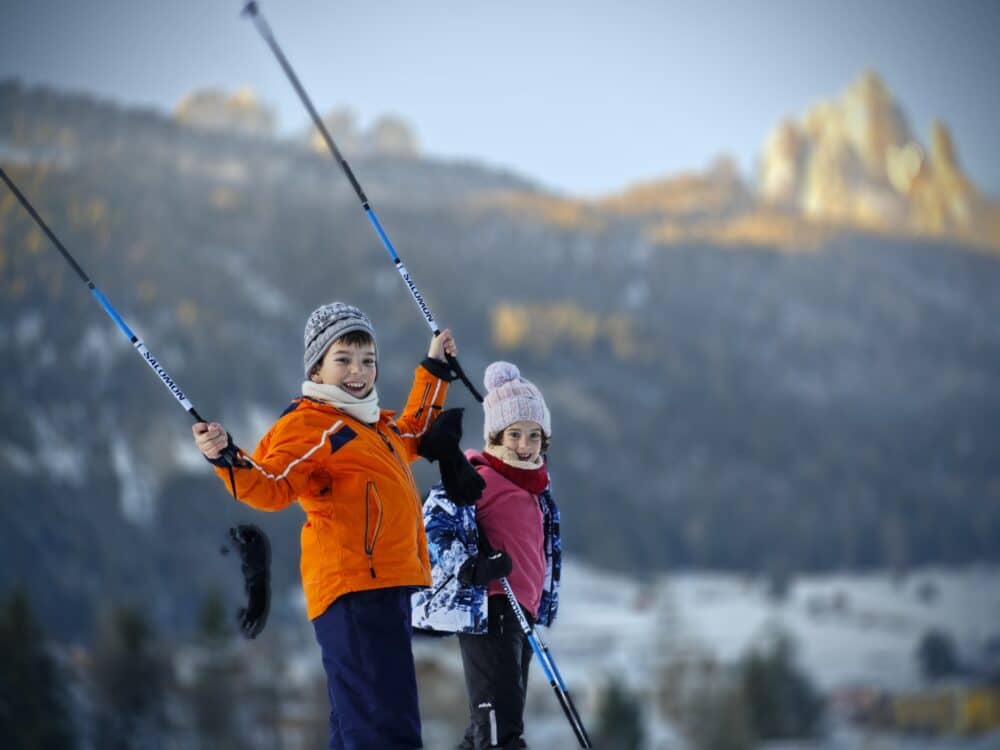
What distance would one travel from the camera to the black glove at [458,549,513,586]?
5.12m

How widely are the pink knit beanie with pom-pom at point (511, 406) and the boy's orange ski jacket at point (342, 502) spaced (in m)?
1.00

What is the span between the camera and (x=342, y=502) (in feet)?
15.0

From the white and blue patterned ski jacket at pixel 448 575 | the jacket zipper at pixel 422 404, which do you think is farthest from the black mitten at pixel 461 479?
the jacket zipper at pixel 422 404

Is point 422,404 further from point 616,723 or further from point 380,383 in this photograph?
point 380,383

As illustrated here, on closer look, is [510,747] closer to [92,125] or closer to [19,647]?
[19,647]

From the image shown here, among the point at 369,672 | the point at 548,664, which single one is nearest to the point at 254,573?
the point at 369,672

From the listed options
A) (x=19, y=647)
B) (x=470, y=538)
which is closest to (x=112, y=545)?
(x=19, y=647)

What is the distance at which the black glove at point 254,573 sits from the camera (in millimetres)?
4297

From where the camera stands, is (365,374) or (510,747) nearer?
(365,374)

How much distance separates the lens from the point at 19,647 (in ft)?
159

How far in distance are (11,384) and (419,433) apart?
136 meters

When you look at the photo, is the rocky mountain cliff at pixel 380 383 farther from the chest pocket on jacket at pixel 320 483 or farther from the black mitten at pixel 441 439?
the chest pocket on jacket at pixel 320 483

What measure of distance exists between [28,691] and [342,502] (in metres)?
47.2

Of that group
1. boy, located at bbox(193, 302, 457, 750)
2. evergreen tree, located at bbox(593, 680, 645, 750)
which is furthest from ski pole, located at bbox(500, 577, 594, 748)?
evergreen tree, located at bbox(593, 680, 645, 750)
